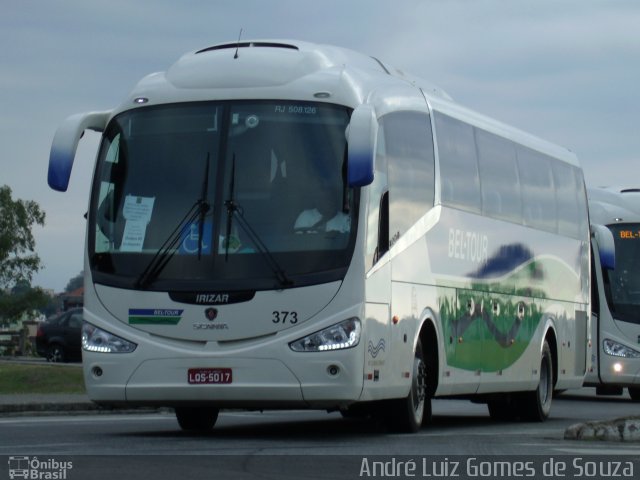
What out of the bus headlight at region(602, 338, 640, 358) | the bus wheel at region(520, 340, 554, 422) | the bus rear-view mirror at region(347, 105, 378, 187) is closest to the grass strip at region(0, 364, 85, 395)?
the bus wheel at region(520, 340, 554, 422)

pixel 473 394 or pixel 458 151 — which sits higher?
pixel 458 151

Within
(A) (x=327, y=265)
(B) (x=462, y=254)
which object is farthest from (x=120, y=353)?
(B) (x=462, y=254)

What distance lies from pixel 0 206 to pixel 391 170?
82.8 metres

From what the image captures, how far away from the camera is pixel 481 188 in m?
20.0

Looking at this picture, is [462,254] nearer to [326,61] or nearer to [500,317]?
[500,317]

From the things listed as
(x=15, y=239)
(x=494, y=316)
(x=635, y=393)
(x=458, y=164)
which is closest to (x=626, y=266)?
(x=635, y=393)

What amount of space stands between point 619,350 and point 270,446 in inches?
708

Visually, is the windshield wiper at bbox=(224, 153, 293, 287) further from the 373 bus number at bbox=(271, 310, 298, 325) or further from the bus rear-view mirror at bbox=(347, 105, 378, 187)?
the bus rear-view mirror at bbox=(347, 105, 378, 187)

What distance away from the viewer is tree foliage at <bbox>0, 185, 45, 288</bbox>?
97.1 m

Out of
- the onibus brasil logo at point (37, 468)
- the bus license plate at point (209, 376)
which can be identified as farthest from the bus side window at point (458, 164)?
the onibus brasil logo at point (37, 468)

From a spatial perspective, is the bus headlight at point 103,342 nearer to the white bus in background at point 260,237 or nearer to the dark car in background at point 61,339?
the white bus in background at point 260,237

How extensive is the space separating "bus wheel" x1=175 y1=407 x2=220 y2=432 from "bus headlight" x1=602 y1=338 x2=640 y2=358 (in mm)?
14850

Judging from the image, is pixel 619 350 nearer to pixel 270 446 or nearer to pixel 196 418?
pixel 196 418

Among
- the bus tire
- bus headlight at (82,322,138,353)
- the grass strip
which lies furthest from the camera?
the grass strip
